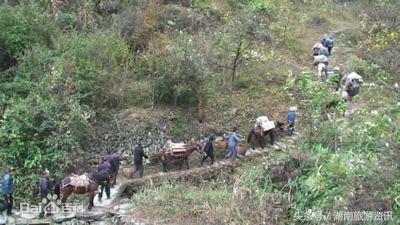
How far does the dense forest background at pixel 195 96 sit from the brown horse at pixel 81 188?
102 cm

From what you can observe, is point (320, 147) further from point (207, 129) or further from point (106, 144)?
point (106, 144)

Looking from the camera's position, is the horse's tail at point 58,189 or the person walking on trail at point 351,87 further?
the person walking on trail at point 351,87

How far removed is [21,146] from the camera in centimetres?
1391

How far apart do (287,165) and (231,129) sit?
176 inches

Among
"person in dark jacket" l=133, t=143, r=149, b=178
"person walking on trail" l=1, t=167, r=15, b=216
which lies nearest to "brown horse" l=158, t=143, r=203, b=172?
"person in dark jacket" l=133, t=143, r=149, b=178

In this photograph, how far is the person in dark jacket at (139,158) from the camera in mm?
13703

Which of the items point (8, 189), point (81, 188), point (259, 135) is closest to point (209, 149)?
point (259, 135)

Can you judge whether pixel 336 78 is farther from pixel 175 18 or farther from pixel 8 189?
pixel 8 189

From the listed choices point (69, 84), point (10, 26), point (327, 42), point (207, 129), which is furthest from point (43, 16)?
point (327, 42)

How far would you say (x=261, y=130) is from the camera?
15.3 m

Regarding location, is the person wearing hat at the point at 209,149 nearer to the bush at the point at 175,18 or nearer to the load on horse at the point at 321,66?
the load on horse at the point at 321,66

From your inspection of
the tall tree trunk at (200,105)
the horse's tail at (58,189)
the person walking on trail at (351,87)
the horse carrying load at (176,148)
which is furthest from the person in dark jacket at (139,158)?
the person walking on trail at (351,87)

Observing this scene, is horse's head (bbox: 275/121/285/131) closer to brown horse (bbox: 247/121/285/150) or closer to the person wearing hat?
brown horse (bbox: 247/121/285/150)

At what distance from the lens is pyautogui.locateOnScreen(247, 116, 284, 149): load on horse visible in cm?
1534
